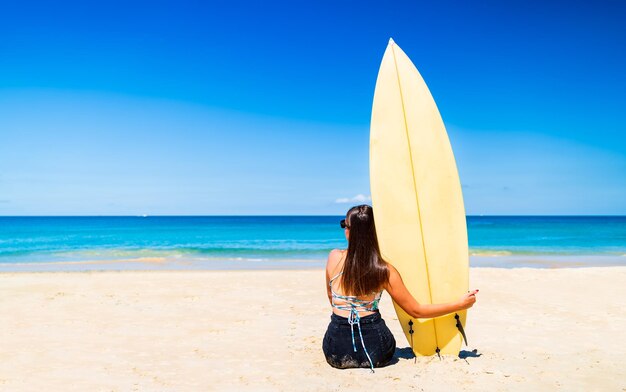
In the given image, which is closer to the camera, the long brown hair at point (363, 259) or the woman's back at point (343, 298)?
the long brown hair at point (363, 259)

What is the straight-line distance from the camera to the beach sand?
137 inches

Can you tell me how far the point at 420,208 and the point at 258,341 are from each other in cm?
209

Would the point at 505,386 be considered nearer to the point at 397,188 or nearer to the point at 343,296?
the point at 343,296

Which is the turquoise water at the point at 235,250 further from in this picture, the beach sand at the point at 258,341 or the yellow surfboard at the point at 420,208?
the yellow surfboard at the point at 420,208

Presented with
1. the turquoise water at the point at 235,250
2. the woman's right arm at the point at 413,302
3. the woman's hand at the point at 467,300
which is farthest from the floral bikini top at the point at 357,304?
the turquoise water at the point at 235,250

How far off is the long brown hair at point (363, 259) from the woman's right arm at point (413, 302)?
0.06 m

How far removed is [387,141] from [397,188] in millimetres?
382

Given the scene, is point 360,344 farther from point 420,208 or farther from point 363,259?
point 420,208

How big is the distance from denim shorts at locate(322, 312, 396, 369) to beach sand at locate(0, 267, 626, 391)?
0.08m

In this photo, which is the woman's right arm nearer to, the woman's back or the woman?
the woman

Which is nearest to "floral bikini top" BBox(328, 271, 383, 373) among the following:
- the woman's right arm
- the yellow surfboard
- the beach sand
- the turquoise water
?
the woman's right arm

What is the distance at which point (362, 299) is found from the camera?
344 centimetres

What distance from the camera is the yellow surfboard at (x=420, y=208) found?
383 centimetres

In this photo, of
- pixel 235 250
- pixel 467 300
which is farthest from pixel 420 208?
pixel 235 250
